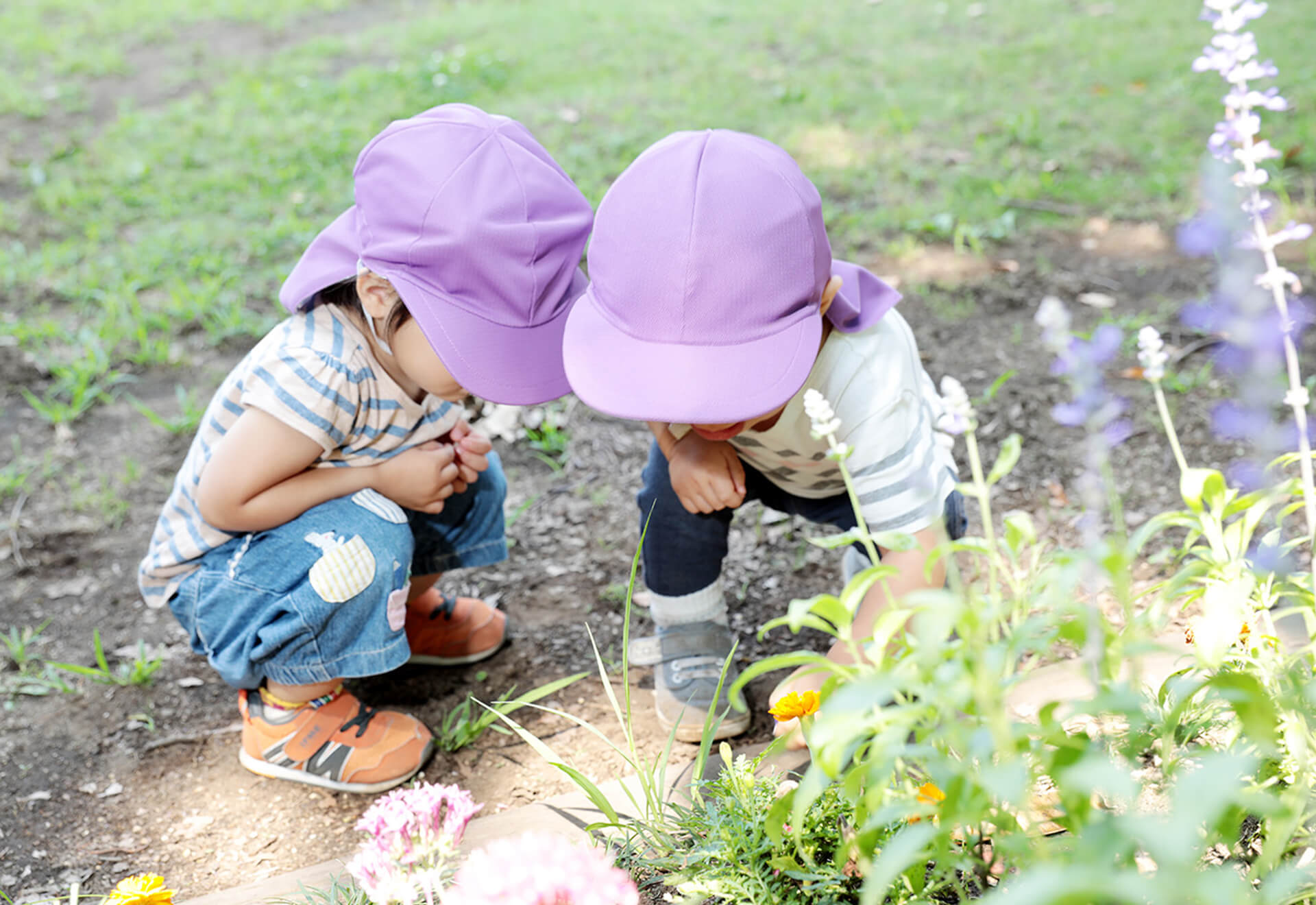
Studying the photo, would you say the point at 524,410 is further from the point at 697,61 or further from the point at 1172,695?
the point at 697,61

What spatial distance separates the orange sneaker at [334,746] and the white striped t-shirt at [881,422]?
0.88 meters

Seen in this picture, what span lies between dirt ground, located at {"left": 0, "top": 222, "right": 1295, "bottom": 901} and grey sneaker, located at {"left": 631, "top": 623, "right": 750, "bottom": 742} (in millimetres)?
54

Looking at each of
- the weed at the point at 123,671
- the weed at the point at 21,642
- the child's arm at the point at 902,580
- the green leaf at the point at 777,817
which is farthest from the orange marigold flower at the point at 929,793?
the weed at the point at 21,642

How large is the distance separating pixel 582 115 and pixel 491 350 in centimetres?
339

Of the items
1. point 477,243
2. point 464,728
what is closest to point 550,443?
point 464,728

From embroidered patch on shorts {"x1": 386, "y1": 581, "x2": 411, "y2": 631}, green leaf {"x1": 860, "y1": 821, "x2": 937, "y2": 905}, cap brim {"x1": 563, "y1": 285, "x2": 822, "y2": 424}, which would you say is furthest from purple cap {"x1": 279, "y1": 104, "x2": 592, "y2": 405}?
green leaf {"x1": 860, "y1": 821, "x2": 937, "y2": 905}

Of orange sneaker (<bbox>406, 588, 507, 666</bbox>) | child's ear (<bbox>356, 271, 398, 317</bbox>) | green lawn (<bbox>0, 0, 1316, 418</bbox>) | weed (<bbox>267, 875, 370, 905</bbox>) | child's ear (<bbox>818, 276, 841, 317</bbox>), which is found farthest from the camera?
green lawn (<bbox>0, 0, 1316, 418</bbox>)

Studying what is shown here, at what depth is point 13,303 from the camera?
364 centimetres

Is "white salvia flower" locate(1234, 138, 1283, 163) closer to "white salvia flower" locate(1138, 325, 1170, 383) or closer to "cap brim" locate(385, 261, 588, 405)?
"white salvia flower" locate(1138, 325, 1170, 383)

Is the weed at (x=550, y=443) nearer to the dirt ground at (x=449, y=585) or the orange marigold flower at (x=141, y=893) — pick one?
the dirt ground at (x=449, y=585)

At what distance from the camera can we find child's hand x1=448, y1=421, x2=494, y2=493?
82.9 inches

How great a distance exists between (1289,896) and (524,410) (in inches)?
88.3

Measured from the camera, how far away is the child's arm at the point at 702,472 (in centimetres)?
189

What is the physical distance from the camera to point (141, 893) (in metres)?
1.25
